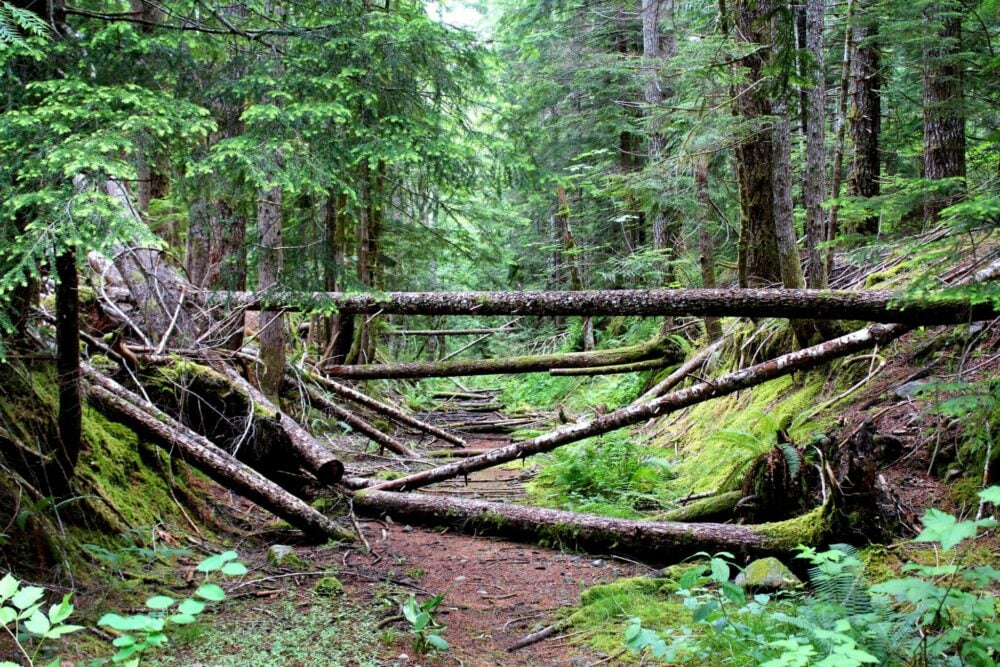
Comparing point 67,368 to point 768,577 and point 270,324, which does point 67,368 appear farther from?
point 768,577

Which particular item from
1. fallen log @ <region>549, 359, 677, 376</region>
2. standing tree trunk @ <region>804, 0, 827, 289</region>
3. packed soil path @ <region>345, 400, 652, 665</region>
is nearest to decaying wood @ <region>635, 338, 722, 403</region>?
fallen log @ <region>549, 359, 677, 376</region>

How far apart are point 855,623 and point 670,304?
10.8 feet

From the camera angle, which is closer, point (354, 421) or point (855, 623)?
point (855, 623)

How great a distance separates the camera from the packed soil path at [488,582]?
3967 millimetres

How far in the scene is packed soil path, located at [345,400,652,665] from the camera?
3.97 metres

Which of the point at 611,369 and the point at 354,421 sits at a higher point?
the point at 611,369

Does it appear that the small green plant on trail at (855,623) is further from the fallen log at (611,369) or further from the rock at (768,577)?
the fallen log at (611,369)

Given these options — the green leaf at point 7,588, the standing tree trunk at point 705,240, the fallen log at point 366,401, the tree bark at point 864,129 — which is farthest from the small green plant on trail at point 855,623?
the tree bark at point 864,129

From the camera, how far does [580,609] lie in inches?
177

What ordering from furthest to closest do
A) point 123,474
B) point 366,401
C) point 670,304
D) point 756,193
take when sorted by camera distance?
point 366,401 < point 756,193 < point 670,304 < point 123,474

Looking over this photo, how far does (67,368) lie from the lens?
4.22 metres

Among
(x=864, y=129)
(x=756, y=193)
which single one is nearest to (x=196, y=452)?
(x=756, y=193)

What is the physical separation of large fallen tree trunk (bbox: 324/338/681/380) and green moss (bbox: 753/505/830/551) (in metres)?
5.34

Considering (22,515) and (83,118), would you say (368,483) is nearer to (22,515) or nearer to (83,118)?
(22,515)
